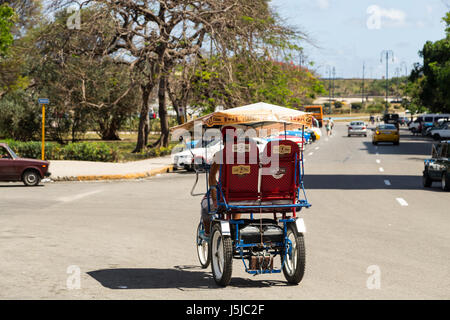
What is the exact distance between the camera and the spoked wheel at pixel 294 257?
853 centimetres

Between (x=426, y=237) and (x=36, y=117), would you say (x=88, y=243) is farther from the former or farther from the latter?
(x=36, y=117)

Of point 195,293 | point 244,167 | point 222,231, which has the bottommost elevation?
point 195,293

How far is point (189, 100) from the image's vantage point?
143ft

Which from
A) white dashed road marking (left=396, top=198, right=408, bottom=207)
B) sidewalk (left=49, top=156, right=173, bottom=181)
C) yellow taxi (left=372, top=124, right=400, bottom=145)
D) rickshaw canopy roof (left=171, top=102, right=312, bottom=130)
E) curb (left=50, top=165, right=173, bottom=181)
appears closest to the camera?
rickshaw canopy roof (left=171, top=102, right=312, bottom=130)

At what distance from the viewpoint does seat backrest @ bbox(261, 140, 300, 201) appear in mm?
9211

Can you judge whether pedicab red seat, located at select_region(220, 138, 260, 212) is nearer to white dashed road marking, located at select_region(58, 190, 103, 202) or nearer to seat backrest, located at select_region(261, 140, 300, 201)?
seat backrest, located at select_region(261, 140, 300, 201)

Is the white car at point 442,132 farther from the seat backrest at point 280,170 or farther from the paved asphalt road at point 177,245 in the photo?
the seat backrest at point 280,170

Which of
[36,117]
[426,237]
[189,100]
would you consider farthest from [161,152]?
[426,237]

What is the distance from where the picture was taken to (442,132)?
65500mm

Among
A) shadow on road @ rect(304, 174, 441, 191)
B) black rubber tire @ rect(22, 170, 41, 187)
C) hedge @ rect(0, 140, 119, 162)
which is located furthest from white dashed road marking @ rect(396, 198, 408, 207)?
hedge @ rect(0, 140, 119, 162)

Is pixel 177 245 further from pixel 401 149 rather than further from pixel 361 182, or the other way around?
pixel 401 149

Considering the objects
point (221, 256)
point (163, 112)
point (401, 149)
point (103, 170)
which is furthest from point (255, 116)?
point (401, 149)

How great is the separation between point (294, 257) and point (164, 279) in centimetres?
170

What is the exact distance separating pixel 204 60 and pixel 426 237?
94.3 feet
